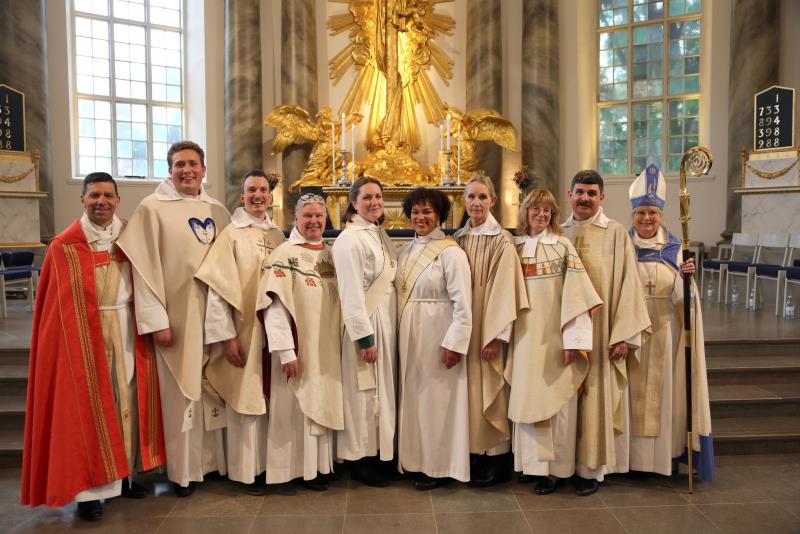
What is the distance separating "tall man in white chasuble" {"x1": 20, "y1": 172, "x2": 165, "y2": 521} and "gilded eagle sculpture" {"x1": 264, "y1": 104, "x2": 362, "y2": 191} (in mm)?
7270

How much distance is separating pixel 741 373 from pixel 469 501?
2.98 metres

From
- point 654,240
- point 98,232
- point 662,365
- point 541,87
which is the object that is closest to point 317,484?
point 98,232

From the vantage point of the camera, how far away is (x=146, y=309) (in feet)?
11.7

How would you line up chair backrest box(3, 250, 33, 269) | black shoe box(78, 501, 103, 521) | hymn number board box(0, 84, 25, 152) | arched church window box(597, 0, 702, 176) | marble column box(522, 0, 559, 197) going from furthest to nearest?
1. arched church window box(597, 0, 702, 176)
2. marble column box(522, 0, 559, 197)
3. hymn number board box(0, 84, 25, 152)
4. chair backrest box(3, 250, 33, 269)
5. black shoe box(78, 501, 103, 521)

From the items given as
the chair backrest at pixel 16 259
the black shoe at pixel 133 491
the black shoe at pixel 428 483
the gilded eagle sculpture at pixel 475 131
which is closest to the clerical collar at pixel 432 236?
the black shoe at pixel 428 483

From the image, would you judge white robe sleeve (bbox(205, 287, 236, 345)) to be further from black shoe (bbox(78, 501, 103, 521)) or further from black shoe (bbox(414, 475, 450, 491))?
black shoe (bbox(414, 475, 450, 491))

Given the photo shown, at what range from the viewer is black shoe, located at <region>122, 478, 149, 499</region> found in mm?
3699

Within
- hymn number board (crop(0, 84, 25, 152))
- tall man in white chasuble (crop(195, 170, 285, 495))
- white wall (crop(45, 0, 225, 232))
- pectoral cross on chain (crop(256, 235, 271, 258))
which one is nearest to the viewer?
tall man in white chasuble (crop(195, 170, 285, 495))

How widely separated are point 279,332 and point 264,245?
1.95 feet

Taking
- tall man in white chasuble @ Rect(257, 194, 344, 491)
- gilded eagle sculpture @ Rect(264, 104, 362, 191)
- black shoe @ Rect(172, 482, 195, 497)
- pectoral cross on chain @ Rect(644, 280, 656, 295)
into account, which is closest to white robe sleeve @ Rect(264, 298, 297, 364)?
tall man in white chasuble @ Rect(257, 194, 344, 491)

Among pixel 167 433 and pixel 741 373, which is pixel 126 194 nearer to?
pixel 167 433

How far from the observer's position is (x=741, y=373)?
5.32 m

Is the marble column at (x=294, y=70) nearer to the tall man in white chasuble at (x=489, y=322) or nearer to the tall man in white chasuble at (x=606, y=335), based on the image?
the tall man in white chasuble at (x=489, y=322)

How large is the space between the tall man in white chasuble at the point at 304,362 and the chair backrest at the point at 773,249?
7.35m
